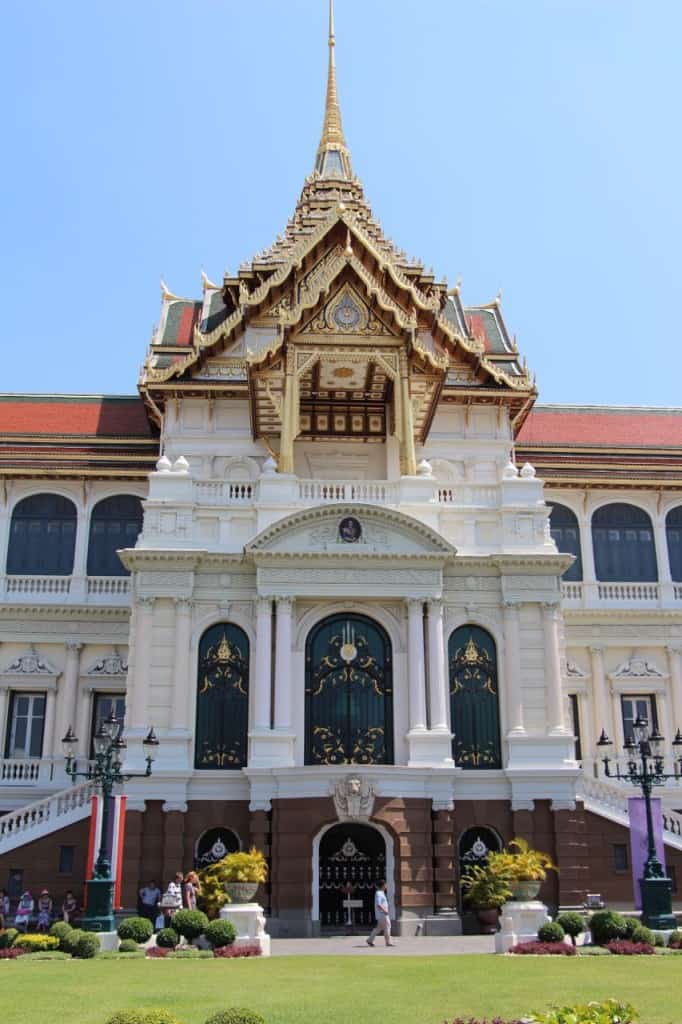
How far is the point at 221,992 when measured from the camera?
14305mm

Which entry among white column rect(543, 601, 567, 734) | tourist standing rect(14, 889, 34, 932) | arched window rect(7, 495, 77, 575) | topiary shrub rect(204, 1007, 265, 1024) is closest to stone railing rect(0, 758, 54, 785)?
arched window rect(7, 495, 77, 575)

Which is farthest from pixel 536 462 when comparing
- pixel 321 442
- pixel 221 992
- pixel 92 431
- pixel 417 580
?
pixel 221 992

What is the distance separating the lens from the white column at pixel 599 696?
34062 millimetres

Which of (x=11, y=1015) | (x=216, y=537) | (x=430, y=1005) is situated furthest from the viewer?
(x=216, y=537)

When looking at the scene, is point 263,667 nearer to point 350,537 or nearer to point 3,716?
point 350,537

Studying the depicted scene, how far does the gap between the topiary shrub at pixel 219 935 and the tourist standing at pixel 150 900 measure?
5.34 m

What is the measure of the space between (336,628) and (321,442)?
8.40m

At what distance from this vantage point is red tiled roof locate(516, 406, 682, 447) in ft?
130

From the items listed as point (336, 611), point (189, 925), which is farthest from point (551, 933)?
point (336, 611)

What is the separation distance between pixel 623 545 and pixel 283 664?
1456cm

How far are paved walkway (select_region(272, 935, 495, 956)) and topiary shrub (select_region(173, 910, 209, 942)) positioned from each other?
4.81 feet

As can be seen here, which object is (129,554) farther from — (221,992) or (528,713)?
(221,992)

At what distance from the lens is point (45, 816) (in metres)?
27.5

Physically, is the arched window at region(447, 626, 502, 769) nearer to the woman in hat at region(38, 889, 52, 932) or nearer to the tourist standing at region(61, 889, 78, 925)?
the tourist standing at region(61, 889, 78, 925)
